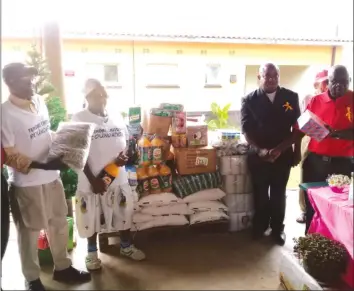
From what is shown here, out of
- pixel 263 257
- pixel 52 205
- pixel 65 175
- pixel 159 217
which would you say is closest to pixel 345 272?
pixel 263 257

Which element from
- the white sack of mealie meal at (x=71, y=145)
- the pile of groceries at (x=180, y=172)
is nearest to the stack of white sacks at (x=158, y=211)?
the pile of groceries at (x=180, y=172)

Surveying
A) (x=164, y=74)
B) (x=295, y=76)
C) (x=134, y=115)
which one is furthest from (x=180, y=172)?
(x=295, y=76)

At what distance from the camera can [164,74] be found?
1569 millimetres

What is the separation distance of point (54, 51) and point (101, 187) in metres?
0.75

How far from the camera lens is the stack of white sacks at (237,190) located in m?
2.33

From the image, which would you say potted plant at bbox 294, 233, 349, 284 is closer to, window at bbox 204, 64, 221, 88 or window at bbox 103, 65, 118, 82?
window at bbox 204, 64, 221, 88

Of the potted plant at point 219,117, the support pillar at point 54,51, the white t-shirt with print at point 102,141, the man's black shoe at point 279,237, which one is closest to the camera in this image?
the support pillar at point 54,51

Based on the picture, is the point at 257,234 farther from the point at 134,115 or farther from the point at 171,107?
the point at 134,115

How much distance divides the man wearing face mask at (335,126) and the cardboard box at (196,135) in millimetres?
718

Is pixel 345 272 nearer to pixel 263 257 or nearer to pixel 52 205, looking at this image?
pixel 263 257

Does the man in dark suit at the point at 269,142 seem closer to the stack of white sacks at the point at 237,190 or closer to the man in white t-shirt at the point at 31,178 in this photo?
the stack of white sacks at the point at 237,190

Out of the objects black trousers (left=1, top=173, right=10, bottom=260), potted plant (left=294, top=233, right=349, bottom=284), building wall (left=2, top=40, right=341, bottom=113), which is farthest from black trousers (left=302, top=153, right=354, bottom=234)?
black trousers (left=1, top=173, right=10, bottom=260)

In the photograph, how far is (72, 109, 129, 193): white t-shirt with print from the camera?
1759 mm

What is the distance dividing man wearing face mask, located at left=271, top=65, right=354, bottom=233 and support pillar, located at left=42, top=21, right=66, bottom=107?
44.5 inches
